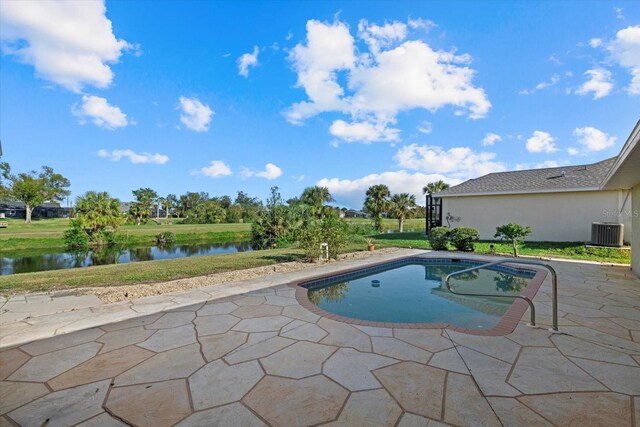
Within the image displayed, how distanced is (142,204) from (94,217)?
3029cm

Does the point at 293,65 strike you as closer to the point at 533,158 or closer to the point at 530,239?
the point at 530,239

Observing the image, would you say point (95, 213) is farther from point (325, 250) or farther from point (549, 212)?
point (549, 212)

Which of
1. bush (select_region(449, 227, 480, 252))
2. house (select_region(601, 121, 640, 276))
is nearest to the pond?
bush (select_region(449, 227, 480, 252))

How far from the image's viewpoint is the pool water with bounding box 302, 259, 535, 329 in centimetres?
494

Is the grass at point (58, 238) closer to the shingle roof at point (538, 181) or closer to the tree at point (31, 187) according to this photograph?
the tree at point (31, 187)

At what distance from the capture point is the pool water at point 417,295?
16.2ft

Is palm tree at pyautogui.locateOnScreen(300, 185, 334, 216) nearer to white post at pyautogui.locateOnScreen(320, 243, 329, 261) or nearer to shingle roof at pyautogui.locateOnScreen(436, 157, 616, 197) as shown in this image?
shingle roof at pyautogui.locateOnScreen(436, 157, 616, 197)

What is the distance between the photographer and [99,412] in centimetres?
203

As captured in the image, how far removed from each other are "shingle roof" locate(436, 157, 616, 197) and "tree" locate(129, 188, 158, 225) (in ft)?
140

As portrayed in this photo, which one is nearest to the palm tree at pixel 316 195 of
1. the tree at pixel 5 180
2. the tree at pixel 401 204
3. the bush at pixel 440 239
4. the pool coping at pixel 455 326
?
the tree at pixel 401 204

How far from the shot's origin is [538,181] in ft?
47.9

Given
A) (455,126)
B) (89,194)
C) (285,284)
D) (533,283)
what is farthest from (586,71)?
(89,194)

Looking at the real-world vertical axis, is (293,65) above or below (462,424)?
above

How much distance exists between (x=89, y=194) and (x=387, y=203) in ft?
77.0
